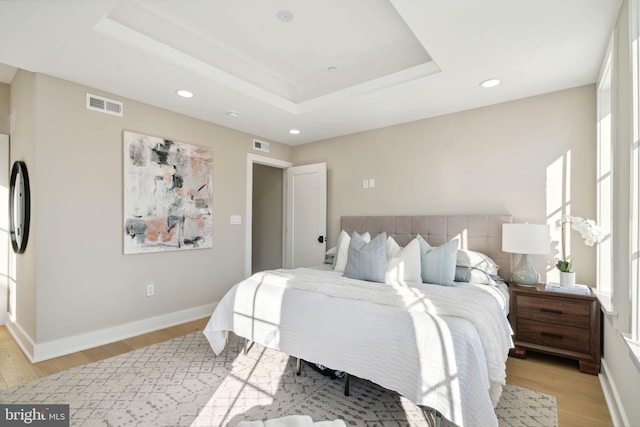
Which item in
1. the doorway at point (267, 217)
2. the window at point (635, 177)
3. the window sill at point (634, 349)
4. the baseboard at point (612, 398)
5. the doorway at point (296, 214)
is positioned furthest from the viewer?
the doorway at point (267, 217)

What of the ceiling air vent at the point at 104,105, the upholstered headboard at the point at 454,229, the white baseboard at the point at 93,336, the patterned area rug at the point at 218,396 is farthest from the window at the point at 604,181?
the ceiling air vent at the point at 104,105

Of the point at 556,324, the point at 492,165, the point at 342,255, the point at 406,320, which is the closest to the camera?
the point at 406,320

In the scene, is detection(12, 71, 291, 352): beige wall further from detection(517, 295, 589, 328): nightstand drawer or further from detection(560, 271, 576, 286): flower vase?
detection(560, 271, 576, 286): flower vase

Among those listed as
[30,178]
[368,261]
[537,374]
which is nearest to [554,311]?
[537,374]

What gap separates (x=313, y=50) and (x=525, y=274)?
2.80 m

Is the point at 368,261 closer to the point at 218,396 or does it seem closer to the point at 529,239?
the point at 529,239

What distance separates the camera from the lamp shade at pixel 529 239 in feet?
8.77

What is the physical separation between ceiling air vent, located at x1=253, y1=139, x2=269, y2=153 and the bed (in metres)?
2.26

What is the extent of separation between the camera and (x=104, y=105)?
3.08 meters

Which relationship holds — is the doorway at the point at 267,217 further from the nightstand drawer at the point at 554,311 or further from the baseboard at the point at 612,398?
the baseboard at the point at 612,398

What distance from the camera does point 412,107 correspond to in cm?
346

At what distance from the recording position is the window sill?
1407 millimetres

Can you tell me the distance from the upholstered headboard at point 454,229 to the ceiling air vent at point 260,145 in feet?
6.05

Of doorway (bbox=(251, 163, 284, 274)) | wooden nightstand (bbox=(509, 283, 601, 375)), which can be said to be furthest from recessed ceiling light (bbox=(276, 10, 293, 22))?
doorway (bbox=(251, 163, 284, 274))
